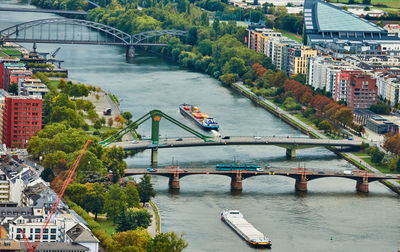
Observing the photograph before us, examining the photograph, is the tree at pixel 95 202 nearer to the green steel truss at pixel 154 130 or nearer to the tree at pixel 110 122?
the green steel truss at pixel 154 130

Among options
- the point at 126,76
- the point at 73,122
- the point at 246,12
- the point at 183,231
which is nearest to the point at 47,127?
the point at 73,122

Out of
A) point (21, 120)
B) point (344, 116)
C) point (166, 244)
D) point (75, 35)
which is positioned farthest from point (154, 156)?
point (75, 35)

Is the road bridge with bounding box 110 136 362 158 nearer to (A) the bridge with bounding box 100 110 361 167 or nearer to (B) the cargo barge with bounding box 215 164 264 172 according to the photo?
(A) the bridge with bounding box 100 110 361 167

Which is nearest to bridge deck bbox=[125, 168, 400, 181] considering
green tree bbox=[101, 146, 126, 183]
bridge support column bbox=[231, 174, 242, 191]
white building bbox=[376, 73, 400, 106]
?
bridge support column bbox=[231, 174, 242, 191]

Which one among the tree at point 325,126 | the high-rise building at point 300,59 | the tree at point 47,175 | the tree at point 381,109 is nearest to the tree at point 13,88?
the tree at point 325,126

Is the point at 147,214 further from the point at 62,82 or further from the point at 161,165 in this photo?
the point at 62,82

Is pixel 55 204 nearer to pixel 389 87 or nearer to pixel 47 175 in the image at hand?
pixel 47 175
